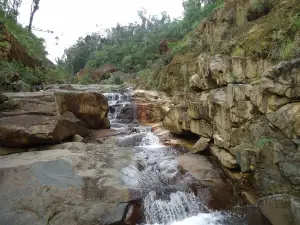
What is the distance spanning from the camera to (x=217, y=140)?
6766mm

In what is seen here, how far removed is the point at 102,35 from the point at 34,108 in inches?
1740

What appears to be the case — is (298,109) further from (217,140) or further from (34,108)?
(34,108)

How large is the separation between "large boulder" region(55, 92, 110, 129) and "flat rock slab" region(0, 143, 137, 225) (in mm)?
3340

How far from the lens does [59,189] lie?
4824 millimetres

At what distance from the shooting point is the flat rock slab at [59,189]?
4344 mm

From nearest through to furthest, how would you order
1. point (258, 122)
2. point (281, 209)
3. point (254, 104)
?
point (281, 209)
point (258, 122)
point (254, 104)

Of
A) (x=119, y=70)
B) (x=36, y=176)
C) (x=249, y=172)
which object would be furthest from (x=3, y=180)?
(x=119, y=70)

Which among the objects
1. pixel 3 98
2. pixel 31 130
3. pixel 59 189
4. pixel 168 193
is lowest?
pixel 168 193

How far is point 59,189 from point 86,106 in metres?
5.53

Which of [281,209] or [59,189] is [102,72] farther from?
[281,209]

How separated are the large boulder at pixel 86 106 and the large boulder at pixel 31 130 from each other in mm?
1306

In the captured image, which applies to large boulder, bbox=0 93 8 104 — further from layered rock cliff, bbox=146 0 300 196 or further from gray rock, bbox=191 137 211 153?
gray rock, bbox=191 137 211 153

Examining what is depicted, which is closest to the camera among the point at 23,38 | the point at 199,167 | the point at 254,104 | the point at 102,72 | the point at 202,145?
Answer: the point at 254,104

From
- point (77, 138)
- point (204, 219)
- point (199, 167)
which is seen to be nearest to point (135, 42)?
point (77, 138)
